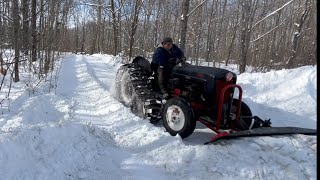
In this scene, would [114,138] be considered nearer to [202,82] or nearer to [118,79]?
[202,82]

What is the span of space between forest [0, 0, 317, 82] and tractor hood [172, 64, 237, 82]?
553 centimetres

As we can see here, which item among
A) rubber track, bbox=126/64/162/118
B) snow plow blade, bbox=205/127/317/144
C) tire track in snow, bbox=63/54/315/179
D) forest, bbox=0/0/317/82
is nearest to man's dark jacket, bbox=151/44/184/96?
rubber track, bbox=126/64/162/118

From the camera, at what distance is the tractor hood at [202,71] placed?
564 cm

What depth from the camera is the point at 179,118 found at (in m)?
5.70

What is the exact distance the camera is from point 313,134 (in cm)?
443

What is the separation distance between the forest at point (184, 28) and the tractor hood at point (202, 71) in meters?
5.53

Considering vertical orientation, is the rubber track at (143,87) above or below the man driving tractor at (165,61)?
below

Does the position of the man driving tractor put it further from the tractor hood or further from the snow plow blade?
the snow plow blade

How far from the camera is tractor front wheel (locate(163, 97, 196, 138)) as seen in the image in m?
5.50

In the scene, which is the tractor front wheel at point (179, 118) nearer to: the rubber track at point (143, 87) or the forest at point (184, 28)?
the rubber track at point (143, 87)

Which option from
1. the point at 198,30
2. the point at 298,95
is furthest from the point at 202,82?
the point at 198,30

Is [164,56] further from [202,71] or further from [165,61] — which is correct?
[202,71]

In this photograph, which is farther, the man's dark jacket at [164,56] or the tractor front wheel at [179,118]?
the man's dark jacket at [164,56]

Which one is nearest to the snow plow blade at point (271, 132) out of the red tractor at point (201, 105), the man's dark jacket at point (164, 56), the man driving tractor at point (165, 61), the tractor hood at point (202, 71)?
the red tractor at point (201, 105)
